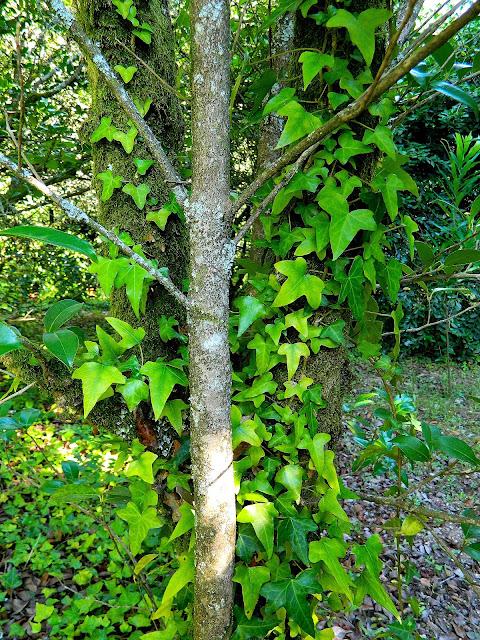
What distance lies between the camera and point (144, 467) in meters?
1.16

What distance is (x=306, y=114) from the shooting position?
101cm

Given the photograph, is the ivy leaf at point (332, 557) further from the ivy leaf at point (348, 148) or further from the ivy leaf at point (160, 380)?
the ivy leaf at point (348, 148)

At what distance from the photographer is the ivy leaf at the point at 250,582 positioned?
3.69ft

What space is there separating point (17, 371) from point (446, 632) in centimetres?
272

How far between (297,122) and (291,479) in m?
0.91

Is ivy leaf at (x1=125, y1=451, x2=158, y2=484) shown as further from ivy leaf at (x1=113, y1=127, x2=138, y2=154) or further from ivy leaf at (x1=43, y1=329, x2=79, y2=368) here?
ivy leaf at (x1=113, y1=127, x2=138, y2=154)

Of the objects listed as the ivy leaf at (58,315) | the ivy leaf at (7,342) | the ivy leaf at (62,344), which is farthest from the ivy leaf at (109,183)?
the ivy leaf at (7,342)

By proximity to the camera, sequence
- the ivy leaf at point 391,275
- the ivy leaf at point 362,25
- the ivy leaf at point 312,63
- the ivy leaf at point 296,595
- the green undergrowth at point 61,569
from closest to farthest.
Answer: the ivy leaf at point 362,25 < the ivy leaf at point 312,63 < the ivy leaf at point 296,595 < the ivy leaf at point 391,275 < the green undergrowth at point 61,569

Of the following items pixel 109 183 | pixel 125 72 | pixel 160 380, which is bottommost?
pixel 160 380

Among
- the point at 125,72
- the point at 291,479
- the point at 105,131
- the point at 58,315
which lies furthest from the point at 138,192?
the point at 291,479

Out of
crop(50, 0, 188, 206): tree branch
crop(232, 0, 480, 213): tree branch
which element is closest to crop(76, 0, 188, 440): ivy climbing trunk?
crop(50, 0, 188, 206): tree branch

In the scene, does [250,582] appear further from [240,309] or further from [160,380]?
[240,309]

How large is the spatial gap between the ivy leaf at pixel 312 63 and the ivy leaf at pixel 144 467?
1009 mm

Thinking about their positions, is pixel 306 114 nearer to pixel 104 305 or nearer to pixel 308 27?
pixel 308 27
